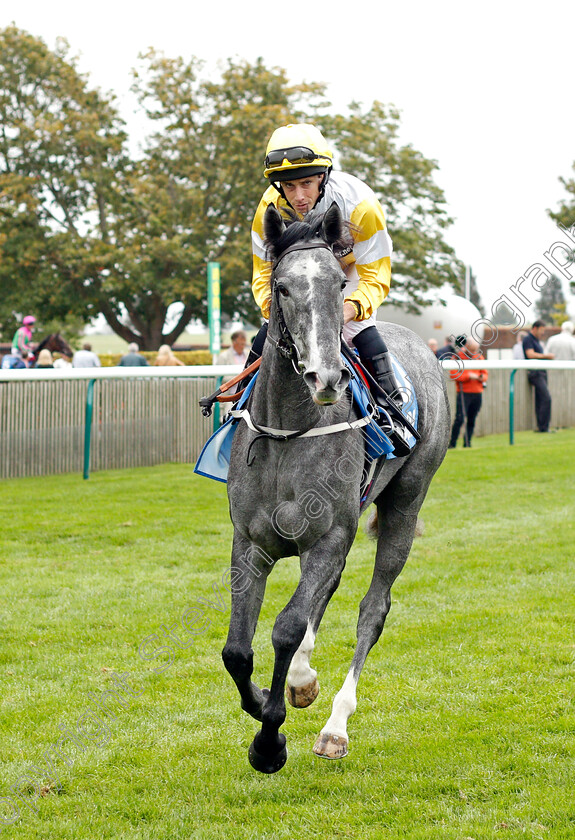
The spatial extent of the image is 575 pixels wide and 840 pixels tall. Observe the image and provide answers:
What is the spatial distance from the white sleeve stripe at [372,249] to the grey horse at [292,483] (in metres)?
0.65

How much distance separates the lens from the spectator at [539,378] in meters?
16.9

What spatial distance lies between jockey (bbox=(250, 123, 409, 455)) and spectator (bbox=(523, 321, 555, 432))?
505 inches

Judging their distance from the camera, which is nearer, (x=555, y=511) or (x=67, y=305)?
(x=555, y=511)

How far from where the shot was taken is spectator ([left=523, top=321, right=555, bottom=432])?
16859 mm

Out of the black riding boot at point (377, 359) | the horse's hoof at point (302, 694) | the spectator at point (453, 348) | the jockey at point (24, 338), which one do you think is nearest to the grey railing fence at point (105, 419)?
the spectator at point (453, 348)

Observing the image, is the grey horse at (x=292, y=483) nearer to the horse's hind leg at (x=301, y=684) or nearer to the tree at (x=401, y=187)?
the horse's hind leg at (x=301, y=684)

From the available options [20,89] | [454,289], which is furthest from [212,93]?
[454,289]

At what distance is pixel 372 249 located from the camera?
4.14 m

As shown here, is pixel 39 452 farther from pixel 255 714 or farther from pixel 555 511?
pixel 255 714

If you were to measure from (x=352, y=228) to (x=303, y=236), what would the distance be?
1.16 feet

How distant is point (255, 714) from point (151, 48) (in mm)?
31154

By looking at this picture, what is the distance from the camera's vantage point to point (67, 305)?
32.4 meters

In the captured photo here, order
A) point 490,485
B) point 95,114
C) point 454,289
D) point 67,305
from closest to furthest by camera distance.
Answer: point 490,485
point 95,114
point 67,305
point 454,289

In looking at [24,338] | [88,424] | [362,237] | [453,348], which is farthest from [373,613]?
[24,338]
